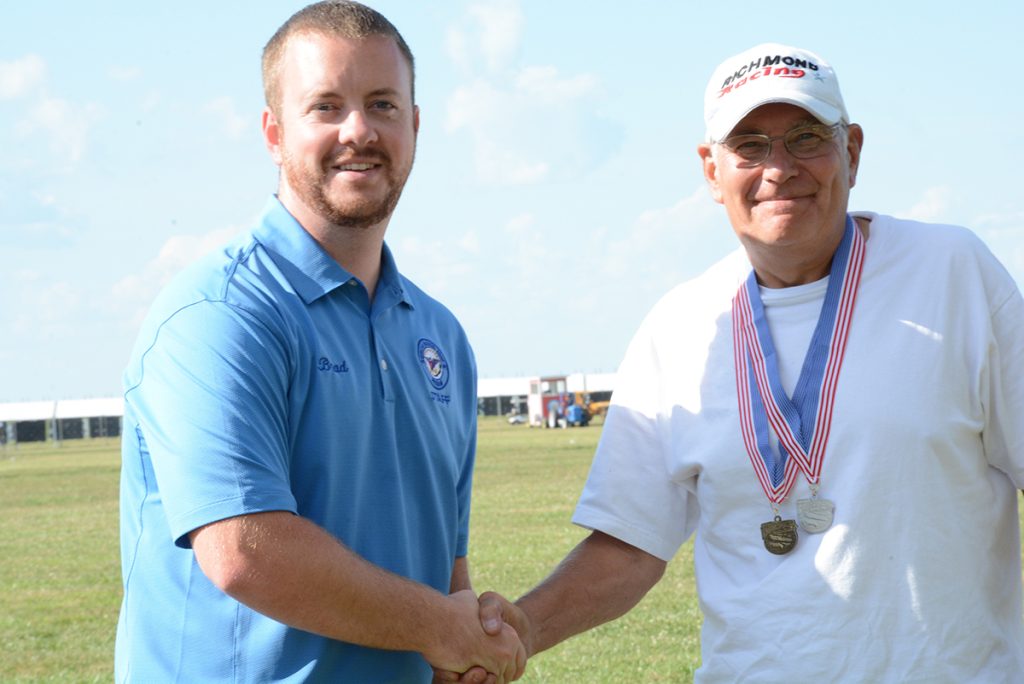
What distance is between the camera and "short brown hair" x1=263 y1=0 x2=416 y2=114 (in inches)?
136

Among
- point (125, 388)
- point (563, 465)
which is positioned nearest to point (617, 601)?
point (125, 388)

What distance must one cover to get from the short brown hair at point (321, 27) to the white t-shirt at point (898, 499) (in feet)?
4.53

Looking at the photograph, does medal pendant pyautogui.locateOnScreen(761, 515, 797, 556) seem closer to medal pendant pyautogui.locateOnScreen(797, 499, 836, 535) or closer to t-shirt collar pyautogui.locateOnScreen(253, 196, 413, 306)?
medal pendant pyautogui.locateOnScreen(797, 499, 836, 535)

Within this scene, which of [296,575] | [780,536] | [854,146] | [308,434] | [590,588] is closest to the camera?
[296,575]

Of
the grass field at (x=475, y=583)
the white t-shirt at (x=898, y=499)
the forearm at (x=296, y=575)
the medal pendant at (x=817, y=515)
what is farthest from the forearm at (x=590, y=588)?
the grass field at (x=475, y=583)

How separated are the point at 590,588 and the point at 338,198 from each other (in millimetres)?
1427

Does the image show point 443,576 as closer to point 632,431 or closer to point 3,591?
point 632,431

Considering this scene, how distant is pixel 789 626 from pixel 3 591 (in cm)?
1371

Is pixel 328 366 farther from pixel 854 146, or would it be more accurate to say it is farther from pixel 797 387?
→ pixel 854 146

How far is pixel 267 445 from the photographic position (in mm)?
3035

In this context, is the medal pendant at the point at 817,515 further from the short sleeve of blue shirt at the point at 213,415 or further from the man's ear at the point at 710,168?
the short sleeve of blue shirt at the point at 213,415

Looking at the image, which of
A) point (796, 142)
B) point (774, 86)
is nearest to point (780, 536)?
point (796, 142)

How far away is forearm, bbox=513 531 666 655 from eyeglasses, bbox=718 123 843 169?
1244 millimetres

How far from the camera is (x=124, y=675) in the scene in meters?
3.26
